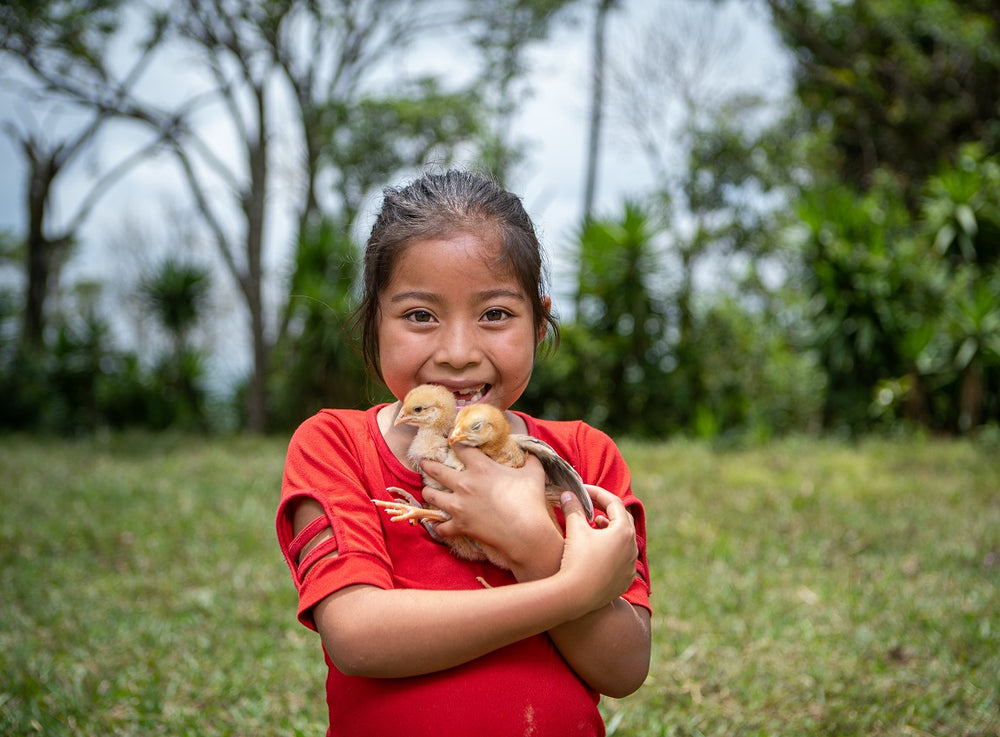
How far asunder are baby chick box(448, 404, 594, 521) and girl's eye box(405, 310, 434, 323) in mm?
201

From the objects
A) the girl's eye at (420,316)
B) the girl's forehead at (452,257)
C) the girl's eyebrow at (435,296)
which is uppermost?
the girl's forehead at (452,257)

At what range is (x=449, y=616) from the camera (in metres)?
1.31

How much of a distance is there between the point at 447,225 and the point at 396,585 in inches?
25.1

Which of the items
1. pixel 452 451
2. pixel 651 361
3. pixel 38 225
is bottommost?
pixel 651 361

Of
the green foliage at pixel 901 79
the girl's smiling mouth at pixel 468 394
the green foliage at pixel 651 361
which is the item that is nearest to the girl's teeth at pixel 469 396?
the girl's smiling mouth at pixel 468 394

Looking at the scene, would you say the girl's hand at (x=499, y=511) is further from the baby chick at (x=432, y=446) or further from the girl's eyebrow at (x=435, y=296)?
the girl's eyebrow at (x=435, y=296)

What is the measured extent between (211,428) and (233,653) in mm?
8378

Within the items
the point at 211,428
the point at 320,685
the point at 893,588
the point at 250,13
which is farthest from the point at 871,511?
the point at 250,13

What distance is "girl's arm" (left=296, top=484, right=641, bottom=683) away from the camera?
4.31 feet

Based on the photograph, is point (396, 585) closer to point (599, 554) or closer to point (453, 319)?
point (599, 554)

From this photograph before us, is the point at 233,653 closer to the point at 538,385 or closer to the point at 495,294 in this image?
the point at 495,294

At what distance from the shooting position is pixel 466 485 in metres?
1.40

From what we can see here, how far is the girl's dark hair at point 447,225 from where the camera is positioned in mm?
1555

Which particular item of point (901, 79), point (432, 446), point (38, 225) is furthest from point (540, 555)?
point (901, 79)
